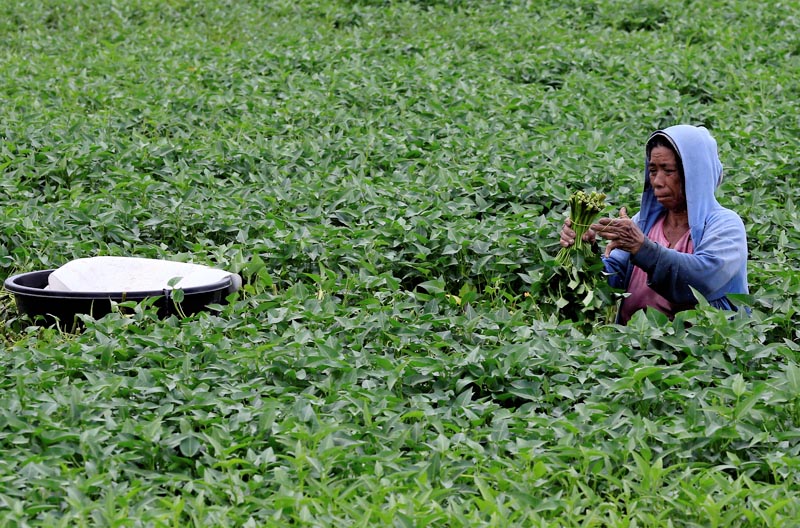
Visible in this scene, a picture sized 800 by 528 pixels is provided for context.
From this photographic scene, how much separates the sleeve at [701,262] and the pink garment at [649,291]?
0.11 metres

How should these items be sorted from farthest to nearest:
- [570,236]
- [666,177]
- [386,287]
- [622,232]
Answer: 1. [386,287]
2. [570,236]
3. [666,177]
4. [622,232]

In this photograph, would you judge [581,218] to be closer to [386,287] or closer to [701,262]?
[701,262]

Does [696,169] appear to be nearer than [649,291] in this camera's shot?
Yes

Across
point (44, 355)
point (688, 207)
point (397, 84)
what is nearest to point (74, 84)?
point (397, 84)

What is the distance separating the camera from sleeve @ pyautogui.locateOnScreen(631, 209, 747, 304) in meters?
3.52

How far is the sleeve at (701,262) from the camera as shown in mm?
3521

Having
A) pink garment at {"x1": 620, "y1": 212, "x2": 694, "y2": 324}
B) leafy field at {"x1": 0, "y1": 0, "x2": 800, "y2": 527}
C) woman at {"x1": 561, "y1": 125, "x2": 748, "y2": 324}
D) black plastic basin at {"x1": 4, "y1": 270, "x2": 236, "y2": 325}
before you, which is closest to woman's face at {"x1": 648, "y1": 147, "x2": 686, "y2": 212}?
woman at {"x1": 561, "y1": 125, "x2": 748, "y2": 324}

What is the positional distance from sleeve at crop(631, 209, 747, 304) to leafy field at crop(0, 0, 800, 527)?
0.60ft

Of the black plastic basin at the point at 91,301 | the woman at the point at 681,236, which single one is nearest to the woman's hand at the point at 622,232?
the woman at the point at 681,236

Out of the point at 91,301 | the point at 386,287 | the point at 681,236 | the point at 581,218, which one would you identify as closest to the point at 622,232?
the point at 581,218

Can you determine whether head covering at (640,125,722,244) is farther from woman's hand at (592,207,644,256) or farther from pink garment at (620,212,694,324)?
woman's hand at (592,207,644,256)

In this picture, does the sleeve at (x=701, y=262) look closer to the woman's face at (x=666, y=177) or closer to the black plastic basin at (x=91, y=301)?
the woman's face at (x=666, y=177)

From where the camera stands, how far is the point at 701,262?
354 centimetres

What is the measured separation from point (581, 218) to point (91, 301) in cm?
169
